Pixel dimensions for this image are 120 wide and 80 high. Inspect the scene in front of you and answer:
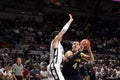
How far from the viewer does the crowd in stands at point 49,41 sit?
1894cm

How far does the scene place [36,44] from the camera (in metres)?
23.8

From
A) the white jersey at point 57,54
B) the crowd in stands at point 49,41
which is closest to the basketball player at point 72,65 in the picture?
the white jersey at point 57,54

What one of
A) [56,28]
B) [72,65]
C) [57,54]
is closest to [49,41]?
[56,28]

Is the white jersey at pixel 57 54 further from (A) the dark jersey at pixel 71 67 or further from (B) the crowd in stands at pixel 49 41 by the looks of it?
(B) the crowd in stands at pixel 49 41

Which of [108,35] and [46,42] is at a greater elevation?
[46,42]

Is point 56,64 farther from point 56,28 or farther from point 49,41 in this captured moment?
point 56,28

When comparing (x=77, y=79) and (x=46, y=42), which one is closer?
(x=77, y=79)

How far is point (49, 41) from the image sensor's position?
2491cm

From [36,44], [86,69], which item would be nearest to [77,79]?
[86,69]

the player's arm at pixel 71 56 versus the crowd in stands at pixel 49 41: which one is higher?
the player's arm at pixel 71 56

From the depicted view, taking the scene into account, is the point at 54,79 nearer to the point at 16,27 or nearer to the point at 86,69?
the point at 86,69

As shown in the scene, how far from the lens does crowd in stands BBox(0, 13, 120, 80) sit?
1894 centimetres

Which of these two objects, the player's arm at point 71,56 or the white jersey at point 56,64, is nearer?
the white jersey at point 56,64

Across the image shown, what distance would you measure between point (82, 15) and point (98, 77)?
13828mm
